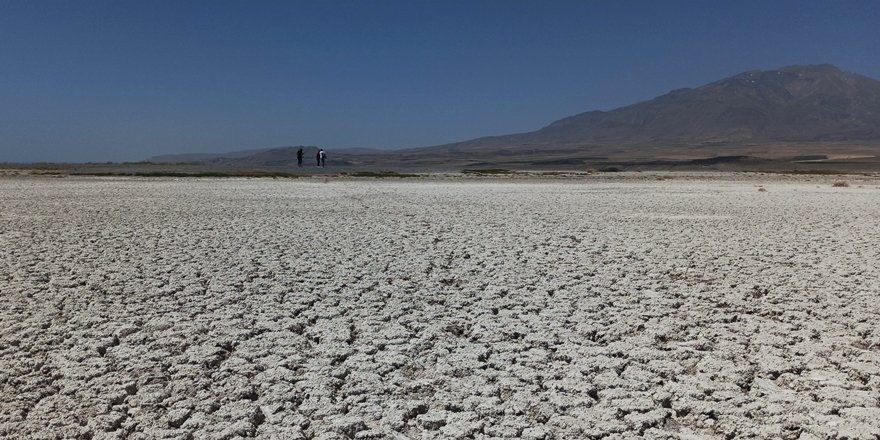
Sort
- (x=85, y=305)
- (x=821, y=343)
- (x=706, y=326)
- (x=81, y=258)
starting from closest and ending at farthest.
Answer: (x=821, y=343) < (x=706, y=326) < (x=85, y=305) < (x=81, y=258)

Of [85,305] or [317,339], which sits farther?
[85,305]

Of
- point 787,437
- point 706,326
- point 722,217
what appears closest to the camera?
point 787,437

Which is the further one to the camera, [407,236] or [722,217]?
[722,217]

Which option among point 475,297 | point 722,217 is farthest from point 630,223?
point 475,297

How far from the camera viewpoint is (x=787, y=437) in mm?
2311

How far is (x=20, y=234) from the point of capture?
7535 millimetres

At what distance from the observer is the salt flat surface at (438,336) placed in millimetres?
2502

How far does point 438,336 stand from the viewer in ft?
11.7

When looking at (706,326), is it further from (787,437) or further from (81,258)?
(81,258)

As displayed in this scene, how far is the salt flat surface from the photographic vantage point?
2.50 metres

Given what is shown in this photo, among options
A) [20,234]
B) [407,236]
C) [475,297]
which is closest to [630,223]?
[407,236]

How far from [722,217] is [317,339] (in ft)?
28.0

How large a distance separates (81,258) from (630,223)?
24.0ft

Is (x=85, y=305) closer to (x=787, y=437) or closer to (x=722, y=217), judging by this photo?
(x=787, y=437)
